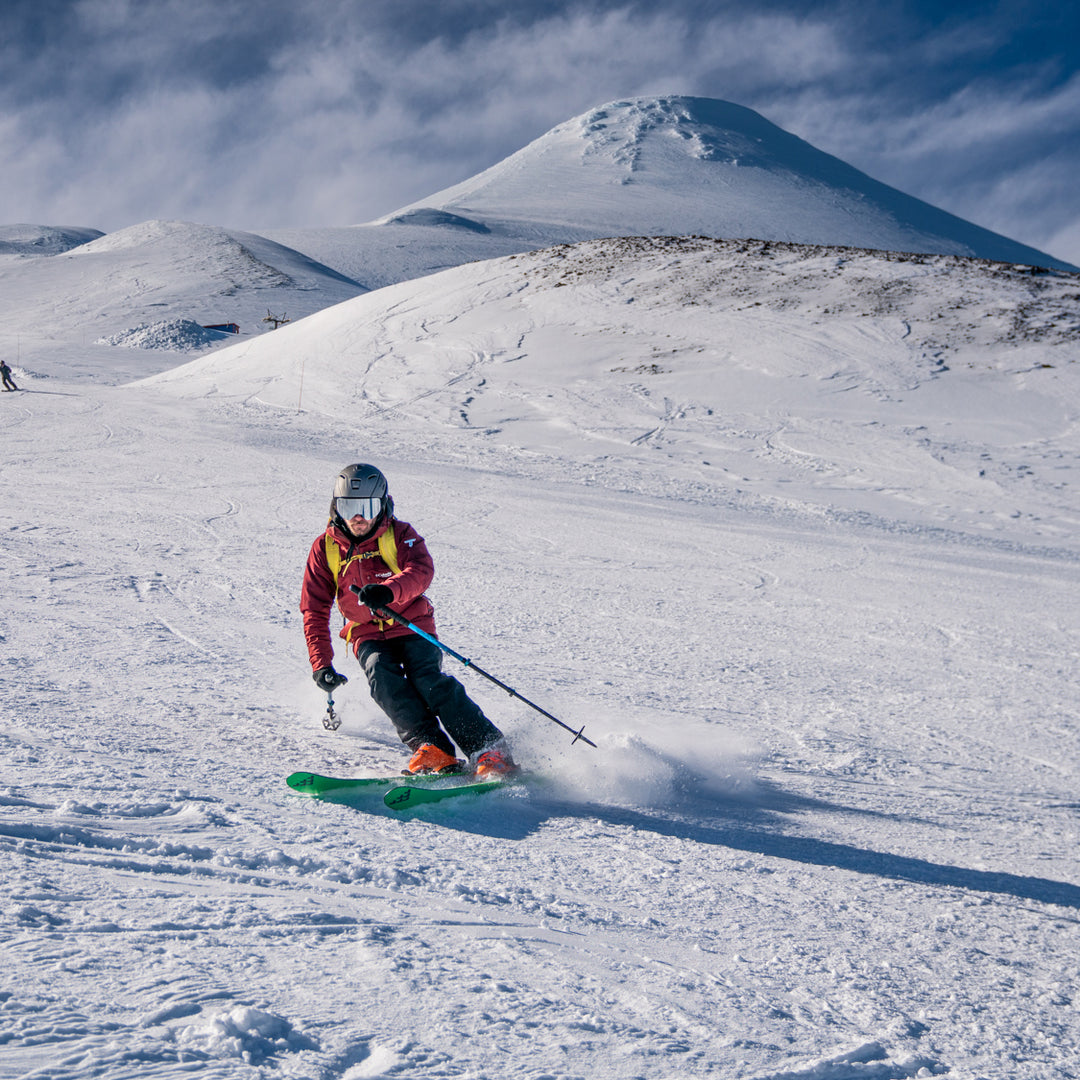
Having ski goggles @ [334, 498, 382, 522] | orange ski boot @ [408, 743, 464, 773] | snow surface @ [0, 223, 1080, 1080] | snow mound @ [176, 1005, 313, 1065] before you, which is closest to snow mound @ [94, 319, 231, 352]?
snow surface @ [0, 223, 1080, 1080]

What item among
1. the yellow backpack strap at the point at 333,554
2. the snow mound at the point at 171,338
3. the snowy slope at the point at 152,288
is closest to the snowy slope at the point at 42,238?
the snowy slope at the point at 152,288

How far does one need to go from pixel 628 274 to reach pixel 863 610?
21.9 metres

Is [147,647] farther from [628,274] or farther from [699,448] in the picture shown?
[628,274]

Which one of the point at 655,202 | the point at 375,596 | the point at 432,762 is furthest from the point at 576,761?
the point at 655,202

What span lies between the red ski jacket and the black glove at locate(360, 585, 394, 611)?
0.19 meters

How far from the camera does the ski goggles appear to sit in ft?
14.4

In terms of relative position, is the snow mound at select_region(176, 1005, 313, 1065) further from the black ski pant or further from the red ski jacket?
the red ski jacket

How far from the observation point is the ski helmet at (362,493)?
Answer: 434 centimetres

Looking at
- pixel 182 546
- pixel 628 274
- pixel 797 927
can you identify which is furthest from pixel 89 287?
pixel 797 927

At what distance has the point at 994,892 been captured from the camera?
3.42 meters

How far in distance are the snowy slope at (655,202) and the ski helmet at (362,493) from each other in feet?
248

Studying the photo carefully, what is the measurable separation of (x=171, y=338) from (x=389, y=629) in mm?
41645

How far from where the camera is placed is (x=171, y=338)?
41781 millimetres

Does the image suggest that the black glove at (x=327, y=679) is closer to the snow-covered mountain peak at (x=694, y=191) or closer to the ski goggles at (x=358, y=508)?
the ski goggles at (x=358, y=508)
